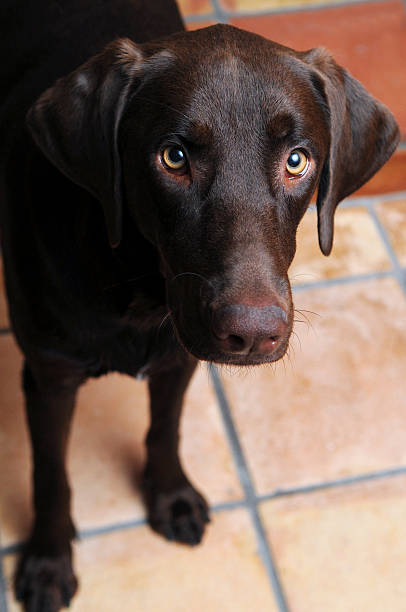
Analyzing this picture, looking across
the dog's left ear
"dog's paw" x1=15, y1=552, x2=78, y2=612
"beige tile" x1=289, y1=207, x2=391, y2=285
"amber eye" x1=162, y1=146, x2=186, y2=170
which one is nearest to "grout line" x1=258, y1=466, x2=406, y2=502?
"dog's paw" x1=15, y1=552, x2=78, y2=612

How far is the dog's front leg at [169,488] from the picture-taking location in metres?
1.75

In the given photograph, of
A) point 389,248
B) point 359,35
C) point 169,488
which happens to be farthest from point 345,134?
point 359,35

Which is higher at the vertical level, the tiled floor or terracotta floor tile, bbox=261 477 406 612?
the tiled floor

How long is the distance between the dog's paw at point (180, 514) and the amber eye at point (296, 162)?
905 mm

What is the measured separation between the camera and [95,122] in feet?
4.13

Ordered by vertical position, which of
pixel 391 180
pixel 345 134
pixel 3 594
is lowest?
pixel 3 594

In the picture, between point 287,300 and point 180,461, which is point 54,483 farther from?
point 287,300

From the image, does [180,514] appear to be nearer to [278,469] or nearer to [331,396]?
[278,469]

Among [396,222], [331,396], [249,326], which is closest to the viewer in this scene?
[249,326]

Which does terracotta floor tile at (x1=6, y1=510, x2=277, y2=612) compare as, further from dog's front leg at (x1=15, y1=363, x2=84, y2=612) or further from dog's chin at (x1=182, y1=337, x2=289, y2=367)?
dog's chin at (x1=182, y1=337, x2=289, y2=367)

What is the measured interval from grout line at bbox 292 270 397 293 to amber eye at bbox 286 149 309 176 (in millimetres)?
1066

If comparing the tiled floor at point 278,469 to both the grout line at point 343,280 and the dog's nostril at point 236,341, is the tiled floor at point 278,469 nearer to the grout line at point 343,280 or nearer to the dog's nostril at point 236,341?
the grout line at point 343,280

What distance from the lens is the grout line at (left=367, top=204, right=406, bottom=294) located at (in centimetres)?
235

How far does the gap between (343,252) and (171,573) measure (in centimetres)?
104
